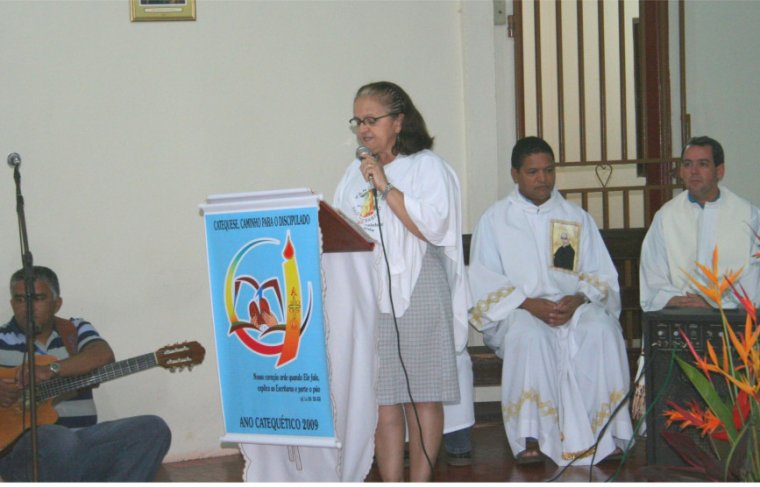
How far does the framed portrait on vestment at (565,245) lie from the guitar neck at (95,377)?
2.02 m

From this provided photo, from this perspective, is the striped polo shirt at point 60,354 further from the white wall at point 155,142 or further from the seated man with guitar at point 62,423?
the white wall at point 155,142

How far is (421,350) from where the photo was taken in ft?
11.7

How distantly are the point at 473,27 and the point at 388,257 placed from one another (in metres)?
2.13

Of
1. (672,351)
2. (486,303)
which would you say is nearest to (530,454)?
(486,303)

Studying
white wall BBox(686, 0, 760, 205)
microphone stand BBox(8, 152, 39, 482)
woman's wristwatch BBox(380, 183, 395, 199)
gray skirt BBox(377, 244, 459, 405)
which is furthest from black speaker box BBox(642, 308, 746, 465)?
white wall BBox(686, 0, 760, 205)

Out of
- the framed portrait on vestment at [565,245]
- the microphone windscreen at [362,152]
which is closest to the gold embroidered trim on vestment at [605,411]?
the framed portrait on vestment at [565,245]

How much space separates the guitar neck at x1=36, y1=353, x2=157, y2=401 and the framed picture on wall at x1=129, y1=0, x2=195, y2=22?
1.94 metres

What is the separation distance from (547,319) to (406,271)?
4.02ft

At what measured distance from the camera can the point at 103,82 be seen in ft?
16.4

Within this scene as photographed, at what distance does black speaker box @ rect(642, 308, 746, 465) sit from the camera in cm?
319

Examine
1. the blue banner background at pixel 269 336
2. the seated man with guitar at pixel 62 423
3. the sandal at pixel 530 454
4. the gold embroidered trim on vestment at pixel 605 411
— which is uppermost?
the blue banner background at pixel 269 336

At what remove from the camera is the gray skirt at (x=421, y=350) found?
3.54 m

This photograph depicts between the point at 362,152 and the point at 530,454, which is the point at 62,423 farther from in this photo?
the point at 530,454

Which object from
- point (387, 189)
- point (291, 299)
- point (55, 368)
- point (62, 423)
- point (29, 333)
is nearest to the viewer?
point (291, 299)
